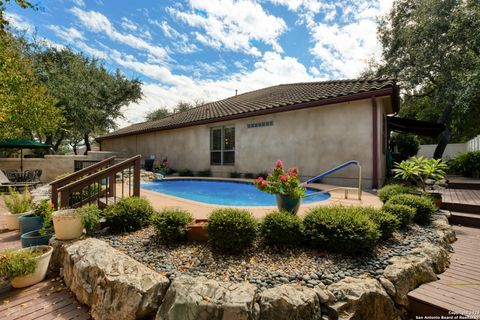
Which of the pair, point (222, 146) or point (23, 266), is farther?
point (222, 146)

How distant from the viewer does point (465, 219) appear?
4961mm

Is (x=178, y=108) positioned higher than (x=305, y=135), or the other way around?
(x=178, y=108)

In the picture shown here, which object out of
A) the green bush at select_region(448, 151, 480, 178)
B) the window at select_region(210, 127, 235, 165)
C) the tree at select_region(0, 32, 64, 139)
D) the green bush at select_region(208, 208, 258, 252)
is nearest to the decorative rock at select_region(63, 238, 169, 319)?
the green bush at select_region(208, 208, 258, 252)

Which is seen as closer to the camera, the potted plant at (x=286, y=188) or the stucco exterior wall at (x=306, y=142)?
the potted plant at (x=286, y=188)

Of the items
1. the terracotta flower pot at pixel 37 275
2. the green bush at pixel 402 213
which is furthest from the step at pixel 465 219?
the terracotta flower pot at pixel 37 275

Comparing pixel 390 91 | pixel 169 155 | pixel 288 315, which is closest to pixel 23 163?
pixel 169 155

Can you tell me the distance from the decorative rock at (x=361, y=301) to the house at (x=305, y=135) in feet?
20.6

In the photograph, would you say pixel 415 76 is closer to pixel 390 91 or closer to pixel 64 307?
pixel 390 91

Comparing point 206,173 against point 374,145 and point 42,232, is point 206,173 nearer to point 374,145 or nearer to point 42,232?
point 374,145

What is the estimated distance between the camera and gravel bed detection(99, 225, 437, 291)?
249 centimetres

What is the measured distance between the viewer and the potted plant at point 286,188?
375 cm

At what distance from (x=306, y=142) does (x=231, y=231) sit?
734 centimetres

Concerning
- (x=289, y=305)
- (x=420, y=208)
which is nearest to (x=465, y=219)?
(x=420, y=208)

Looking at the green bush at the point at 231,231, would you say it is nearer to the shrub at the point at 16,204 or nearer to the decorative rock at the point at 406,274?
the decorative rock at the point at 406,274
